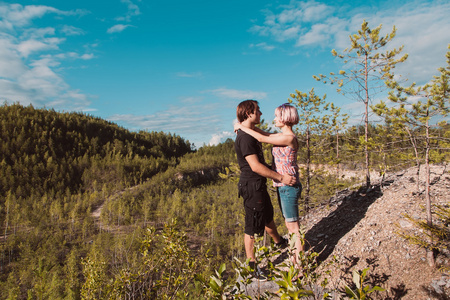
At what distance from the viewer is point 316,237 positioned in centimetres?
479

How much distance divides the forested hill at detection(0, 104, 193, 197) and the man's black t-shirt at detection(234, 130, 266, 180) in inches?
728

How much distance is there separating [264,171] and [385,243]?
7.93ft

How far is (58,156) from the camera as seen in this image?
20.5 m

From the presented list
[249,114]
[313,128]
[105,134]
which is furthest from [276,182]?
[105,134]

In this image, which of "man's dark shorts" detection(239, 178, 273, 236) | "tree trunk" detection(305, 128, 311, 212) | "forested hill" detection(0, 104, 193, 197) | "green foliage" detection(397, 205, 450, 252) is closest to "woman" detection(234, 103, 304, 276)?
"man's dark shorts" detection(239, 178, 273, 236)

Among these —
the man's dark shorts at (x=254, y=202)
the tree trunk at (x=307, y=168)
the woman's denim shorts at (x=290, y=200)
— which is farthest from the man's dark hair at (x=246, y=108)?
the tree trunk at (x=307, y=168)

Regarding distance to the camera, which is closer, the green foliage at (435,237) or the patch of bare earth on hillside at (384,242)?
the patch of bare earth on hillside at (384,242)

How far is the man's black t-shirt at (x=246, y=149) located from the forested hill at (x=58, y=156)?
18502 millimetres

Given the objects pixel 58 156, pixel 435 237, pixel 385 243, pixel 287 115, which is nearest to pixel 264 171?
pixel 287 115

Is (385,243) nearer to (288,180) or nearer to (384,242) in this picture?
(384,242)

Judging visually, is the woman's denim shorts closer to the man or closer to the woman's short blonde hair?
the man

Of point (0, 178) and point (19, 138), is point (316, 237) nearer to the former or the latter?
point (0, 178)

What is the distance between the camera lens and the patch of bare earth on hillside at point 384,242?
2936 millimetres

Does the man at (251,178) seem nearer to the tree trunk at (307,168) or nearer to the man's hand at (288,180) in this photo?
the man's hand at (288,180)
